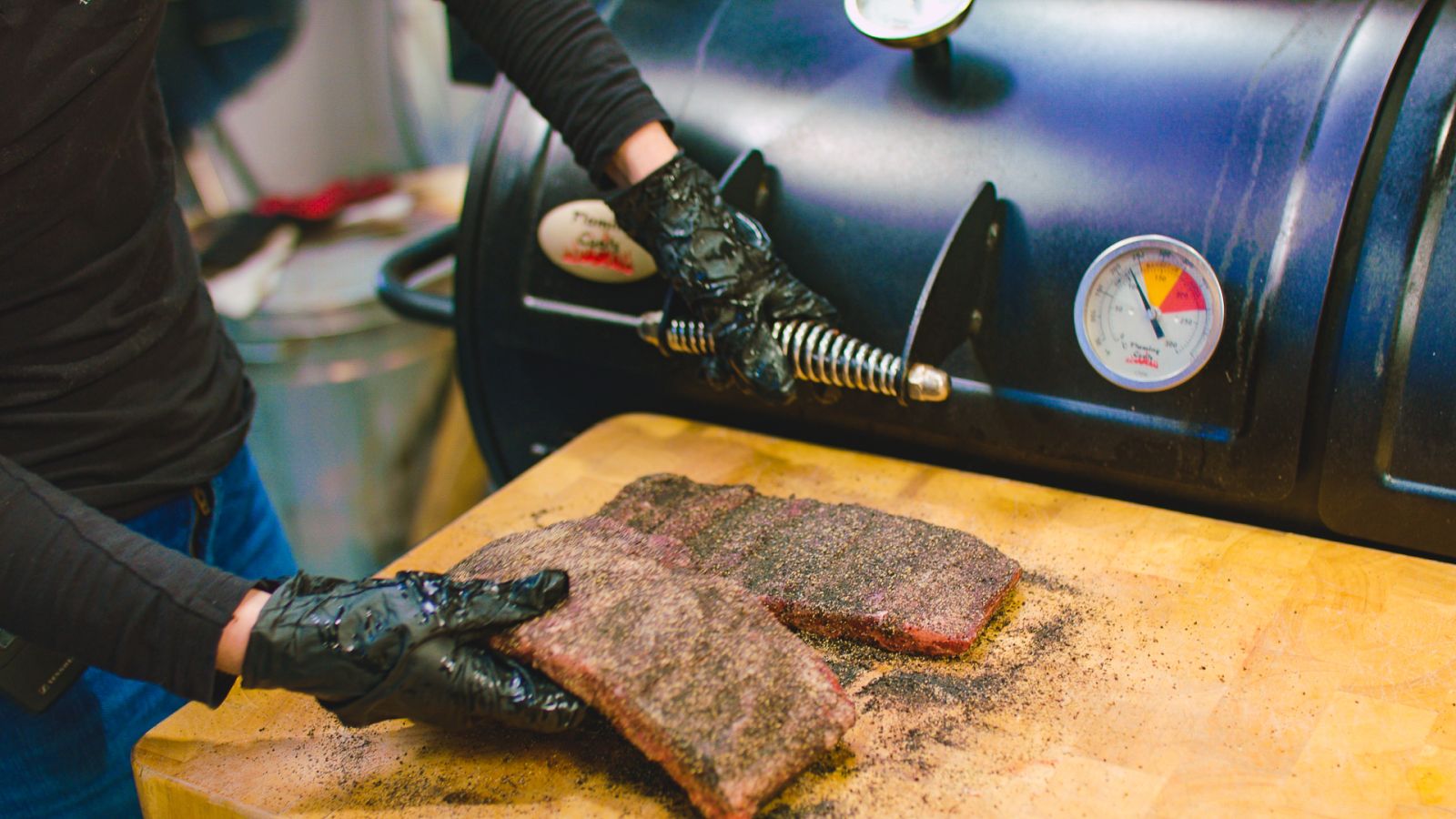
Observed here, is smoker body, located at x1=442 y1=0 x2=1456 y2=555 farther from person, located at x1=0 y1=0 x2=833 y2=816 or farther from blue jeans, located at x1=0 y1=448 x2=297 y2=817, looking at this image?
blue jeans, located at x1=0 y1=448 x2=297 y2=817

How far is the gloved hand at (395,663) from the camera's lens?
3.64 ft

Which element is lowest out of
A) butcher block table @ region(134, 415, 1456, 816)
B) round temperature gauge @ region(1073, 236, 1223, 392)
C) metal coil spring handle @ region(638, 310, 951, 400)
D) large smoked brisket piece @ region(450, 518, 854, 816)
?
butcher block table @ region(134, 415, 1456, 816)

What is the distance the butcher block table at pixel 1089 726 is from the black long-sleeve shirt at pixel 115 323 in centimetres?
16

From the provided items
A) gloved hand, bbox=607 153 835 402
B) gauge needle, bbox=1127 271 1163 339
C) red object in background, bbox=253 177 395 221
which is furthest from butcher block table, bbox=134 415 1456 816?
red object in background, bbox=253 177 395 221

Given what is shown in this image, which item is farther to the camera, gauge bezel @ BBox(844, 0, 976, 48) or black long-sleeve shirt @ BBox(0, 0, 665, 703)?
gauge bezel @ BBox(844, 0, 976, 48)

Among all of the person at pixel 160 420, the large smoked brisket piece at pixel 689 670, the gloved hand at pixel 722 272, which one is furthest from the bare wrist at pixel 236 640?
the gloved hand at pixel 722 272

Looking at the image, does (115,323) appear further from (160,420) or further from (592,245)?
(592,245)

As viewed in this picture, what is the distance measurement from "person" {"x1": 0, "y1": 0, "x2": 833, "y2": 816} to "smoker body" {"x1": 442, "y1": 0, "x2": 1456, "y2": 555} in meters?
0.17

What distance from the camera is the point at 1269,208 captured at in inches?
53.2

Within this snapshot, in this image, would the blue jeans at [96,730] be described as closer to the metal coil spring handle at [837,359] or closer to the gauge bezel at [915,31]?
the metal coil spring handle at [837,359]

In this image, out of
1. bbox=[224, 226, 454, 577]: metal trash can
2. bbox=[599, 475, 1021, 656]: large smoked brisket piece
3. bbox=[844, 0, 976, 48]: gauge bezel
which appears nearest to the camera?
bbox=[599, 475, 1021, 656]: large smoked brisket piece

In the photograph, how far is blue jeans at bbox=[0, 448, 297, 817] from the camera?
1350mm

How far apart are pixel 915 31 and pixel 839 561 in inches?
28.6

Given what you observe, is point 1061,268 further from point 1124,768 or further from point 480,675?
point 480,675
